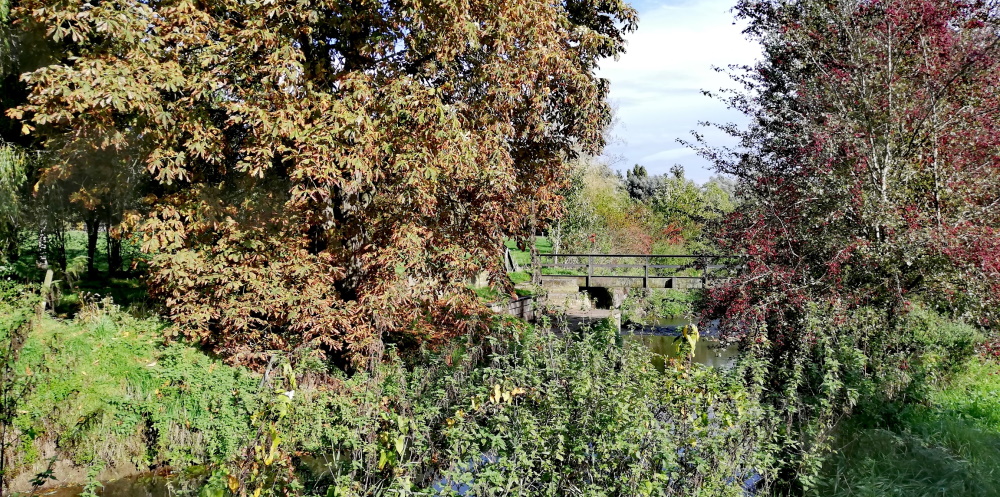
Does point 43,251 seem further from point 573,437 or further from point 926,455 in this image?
point 926,455

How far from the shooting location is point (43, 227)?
35.4ft

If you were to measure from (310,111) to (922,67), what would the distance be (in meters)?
6.91

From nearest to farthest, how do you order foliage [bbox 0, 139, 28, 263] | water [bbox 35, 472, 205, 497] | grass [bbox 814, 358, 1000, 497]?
grass [bbox 814, 358, 1000, 497]
water [bbox 35, 472, 205, 497]
foliage [bbox 0, 139, 28, 263]

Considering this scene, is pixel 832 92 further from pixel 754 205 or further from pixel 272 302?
pixel 272 302

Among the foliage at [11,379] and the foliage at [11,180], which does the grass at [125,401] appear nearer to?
the foliage at [11,379]

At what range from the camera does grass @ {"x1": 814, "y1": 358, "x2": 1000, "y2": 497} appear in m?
5.09

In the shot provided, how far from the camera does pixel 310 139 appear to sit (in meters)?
7.07

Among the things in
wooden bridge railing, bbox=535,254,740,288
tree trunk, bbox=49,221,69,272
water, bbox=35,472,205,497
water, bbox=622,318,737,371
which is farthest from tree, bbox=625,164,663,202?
water, bbox=35,472,205,497

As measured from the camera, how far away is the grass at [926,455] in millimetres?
5090

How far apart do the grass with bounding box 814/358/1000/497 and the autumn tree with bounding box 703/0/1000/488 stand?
56cm

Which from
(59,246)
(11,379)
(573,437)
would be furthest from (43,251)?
(573,437)

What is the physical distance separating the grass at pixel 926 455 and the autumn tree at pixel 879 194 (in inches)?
21.9

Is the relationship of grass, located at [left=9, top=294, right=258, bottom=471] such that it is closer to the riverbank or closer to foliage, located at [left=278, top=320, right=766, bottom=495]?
the riverbank

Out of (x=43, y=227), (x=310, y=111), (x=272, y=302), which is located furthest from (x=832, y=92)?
(x=43, y=227)
